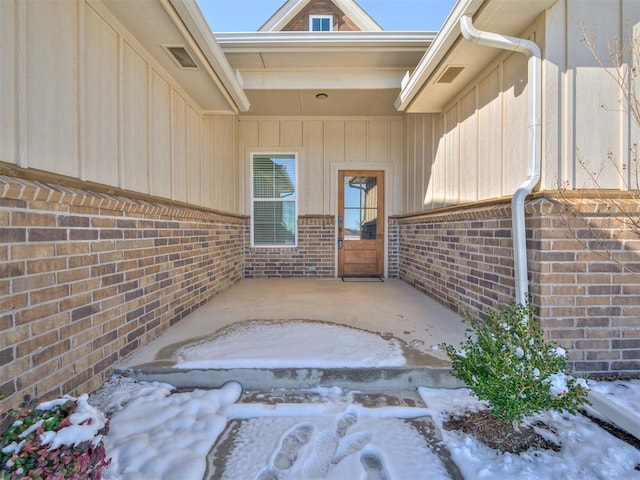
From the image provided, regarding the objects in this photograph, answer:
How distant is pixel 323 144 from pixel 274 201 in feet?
4.47

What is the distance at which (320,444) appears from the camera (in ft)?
5.48

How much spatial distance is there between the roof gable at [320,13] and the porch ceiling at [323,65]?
1.96 metres

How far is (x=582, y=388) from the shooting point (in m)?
1.60

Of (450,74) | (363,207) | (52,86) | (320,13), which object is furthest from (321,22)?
(52,86)

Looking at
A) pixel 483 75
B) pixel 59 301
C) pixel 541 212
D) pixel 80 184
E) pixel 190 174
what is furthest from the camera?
pixel 190 174

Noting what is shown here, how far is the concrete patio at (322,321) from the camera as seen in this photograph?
2.18 m

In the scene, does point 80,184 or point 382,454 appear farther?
point 80,184

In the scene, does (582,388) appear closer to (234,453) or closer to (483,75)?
(234,453)

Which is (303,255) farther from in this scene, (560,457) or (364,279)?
(560,457)

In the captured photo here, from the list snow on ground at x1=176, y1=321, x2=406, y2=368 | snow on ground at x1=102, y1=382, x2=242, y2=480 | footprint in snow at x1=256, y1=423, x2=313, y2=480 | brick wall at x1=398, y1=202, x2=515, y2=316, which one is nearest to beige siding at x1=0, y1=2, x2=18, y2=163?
snow on ground at x1=102, y1=382, x2=242, y2=480

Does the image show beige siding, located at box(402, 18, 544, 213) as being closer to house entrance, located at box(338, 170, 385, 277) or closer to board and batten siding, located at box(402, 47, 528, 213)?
board and batten siding, located at box(402, 47, 528, 213)

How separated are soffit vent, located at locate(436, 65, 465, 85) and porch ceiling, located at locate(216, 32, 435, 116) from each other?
79 centimetres

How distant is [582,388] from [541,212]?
3.76ft

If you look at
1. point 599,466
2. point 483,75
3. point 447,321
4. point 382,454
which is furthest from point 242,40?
point 599,466
